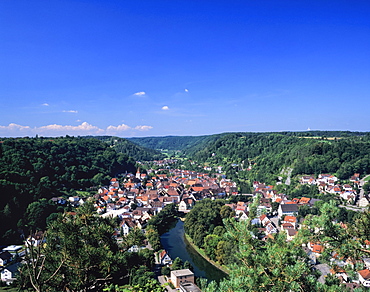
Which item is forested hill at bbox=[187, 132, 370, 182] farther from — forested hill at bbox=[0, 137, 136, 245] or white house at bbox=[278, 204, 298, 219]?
forested hill at bbox=[0, 137, 136, 245]

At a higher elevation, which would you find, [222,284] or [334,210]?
[334,210]

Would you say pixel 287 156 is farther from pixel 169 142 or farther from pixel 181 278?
pixel 169 142

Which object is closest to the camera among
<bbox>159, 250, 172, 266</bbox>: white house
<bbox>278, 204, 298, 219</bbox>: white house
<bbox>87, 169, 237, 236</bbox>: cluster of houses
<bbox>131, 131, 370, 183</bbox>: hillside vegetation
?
<bbox>159, 250, 172, 266</bbox>: white house

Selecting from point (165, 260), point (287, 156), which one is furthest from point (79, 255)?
point (287, 156)

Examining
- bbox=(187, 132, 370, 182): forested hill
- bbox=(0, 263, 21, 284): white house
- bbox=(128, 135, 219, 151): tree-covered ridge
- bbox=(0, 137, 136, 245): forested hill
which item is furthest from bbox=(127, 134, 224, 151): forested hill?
bbox=(0, 263, 21, 284): white house

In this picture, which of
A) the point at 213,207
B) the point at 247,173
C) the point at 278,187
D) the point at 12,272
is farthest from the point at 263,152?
the point at 12,272

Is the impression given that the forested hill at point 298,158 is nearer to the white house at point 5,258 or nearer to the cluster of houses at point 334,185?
the cluster of houses at point 334,185

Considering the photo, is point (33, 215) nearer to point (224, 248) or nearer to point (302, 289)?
point (224, 248)
